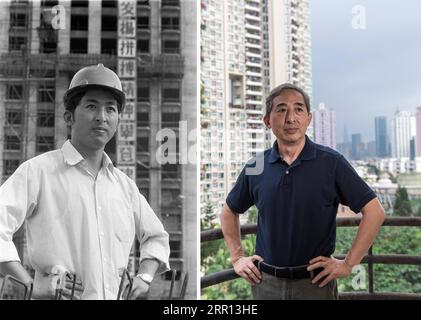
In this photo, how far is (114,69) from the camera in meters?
2.41

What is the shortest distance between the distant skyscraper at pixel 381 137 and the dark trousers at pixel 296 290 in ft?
2.41

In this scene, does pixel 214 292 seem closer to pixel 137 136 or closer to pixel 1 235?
pixel 137 136

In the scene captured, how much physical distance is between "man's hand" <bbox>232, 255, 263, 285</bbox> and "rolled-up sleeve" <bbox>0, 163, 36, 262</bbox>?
1.06m

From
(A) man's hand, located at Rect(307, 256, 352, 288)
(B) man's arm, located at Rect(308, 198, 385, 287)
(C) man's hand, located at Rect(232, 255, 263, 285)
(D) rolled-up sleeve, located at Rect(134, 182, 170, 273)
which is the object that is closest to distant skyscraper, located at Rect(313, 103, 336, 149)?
(B) man's arm, located at Rect(308, 198, 385, 287)

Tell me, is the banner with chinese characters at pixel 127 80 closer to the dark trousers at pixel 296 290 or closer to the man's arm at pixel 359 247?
the dark trousers at pixel 296 290

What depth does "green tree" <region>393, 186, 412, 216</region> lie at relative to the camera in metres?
2.34

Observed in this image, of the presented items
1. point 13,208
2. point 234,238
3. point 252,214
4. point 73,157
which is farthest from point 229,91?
point 13,208

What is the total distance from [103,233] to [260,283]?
2.69 ft

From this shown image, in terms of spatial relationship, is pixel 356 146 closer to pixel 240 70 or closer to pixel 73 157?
pixel 240 70

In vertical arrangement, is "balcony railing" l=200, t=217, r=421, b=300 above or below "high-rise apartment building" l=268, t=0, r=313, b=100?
below

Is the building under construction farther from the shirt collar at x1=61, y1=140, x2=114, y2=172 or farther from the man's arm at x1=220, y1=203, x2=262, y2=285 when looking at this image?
the man's arm at x1=220, y1=203, x2=262, y2=285

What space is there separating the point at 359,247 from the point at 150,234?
3.41 feet

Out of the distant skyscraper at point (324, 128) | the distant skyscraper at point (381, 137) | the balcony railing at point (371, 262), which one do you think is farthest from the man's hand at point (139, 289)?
the distant skyscraper at point (381, 137)
